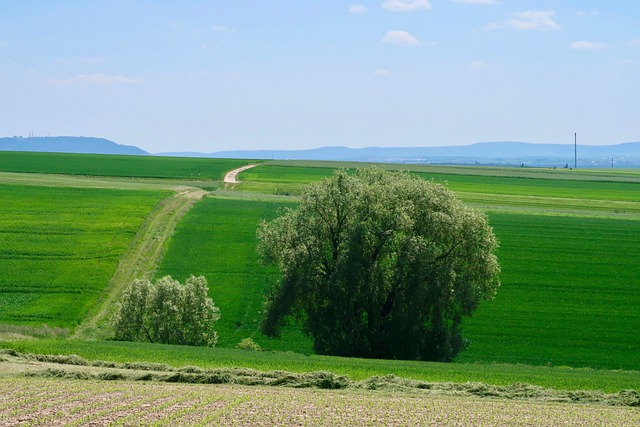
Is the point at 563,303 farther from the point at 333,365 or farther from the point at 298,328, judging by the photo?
the point at 333,365

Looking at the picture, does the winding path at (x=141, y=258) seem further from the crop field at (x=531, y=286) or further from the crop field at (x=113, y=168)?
the crop field at (x=113, y=168)

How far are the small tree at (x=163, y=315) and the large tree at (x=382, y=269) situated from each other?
382 cm

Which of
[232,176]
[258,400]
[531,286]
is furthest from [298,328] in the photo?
[232,176]

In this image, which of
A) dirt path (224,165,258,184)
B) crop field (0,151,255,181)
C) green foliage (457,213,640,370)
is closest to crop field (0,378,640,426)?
green foliage (457,213,640,370)

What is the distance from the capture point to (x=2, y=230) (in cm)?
6278

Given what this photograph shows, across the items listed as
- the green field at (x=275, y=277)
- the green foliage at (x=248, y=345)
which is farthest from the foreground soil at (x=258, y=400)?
the green foliage at (x=248, y=345)

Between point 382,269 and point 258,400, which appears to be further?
point 382,269

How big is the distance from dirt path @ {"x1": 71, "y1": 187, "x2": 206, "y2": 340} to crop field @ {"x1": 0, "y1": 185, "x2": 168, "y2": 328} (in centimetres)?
60

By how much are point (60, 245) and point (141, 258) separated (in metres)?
6.33

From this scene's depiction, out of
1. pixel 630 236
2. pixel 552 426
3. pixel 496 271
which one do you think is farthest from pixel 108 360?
pixel 630 236

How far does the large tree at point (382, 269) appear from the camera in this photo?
4172cm

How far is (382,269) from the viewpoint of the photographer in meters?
42.3

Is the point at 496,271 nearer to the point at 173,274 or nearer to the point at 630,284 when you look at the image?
the point at 630,284

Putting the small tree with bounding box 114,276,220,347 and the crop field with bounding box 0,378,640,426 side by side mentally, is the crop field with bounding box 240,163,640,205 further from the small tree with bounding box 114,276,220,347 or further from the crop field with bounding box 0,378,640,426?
the crop field with bounding box 0,378,640,426
